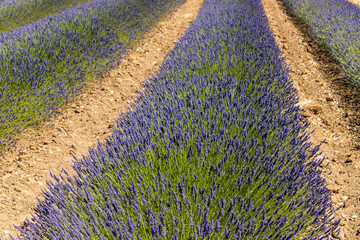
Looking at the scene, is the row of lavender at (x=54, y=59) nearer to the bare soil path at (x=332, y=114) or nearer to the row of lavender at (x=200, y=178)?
the row of lavender at (x=200, y=178)

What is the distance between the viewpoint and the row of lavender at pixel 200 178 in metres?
1.36

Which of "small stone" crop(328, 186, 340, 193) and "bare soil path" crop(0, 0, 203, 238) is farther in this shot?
"bare soil path" crop(0, 0, 203, 238)

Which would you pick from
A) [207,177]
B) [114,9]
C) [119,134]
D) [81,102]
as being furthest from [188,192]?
[114,9]

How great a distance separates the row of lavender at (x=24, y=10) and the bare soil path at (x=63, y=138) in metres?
3.50

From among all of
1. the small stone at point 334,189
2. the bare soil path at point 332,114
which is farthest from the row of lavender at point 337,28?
the small stone at point 334,189

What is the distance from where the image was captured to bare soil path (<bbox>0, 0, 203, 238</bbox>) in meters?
2.47

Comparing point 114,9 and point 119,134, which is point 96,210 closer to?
point 119,134

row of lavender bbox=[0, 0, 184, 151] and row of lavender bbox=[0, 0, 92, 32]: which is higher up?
row of lavender bbox=[0, 0, 92, 32]

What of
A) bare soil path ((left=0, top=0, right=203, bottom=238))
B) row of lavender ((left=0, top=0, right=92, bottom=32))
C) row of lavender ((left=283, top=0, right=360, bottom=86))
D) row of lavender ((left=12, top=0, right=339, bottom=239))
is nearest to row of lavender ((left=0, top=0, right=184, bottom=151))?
bare soil path ((left=0, top=0, right=203, bottom=238))

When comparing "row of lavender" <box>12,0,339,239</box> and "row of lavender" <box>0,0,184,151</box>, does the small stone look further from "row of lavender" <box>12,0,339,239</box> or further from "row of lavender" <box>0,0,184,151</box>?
"row of lavender" <box>0,0,184,151</box>

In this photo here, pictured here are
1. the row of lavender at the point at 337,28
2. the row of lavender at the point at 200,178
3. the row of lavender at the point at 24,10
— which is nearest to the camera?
the row of lavender at the point at 200,178

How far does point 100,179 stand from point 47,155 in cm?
181

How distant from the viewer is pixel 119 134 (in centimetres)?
209

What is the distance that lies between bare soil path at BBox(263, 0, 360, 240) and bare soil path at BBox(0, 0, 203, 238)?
2751 mm
